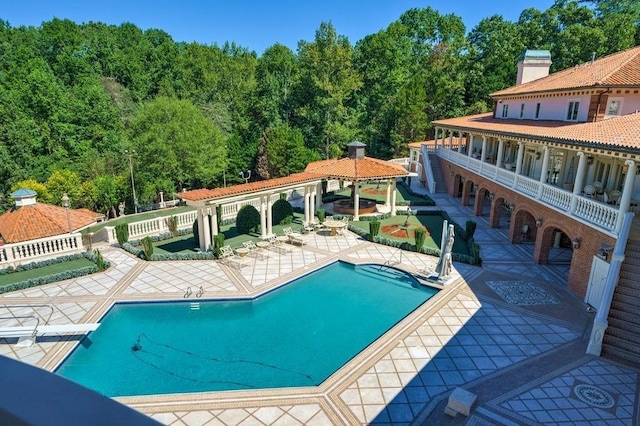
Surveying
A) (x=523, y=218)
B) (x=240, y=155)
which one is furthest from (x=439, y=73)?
(x=523, y=218)

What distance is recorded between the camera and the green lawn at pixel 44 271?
18017 millimetres

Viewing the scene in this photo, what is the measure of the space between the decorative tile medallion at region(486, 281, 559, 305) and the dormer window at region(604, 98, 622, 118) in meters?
10.7

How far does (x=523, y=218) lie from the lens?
2203 cm

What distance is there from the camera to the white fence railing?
19.3 m

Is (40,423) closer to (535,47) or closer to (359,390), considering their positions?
(359,390)

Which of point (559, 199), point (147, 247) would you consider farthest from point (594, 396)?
point (147, 247)

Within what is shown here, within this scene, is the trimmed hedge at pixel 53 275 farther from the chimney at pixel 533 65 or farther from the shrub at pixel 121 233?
the chimney at pixel 533 65

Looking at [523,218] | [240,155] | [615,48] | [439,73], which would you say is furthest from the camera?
[439,73]

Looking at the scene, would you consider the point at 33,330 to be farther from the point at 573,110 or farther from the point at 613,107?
the point at 573,110

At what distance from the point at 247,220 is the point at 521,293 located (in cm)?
1580

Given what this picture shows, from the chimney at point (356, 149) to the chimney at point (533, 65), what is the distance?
53.8 ft

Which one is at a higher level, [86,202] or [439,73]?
[439,73]

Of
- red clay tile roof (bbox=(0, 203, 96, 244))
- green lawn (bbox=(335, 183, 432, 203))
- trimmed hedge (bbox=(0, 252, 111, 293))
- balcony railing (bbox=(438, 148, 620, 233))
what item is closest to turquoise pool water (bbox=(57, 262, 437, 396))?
A: trimmed hedge (bbox=(0, 252, 111, 293))

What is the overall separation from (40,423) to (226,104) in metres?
55.3
